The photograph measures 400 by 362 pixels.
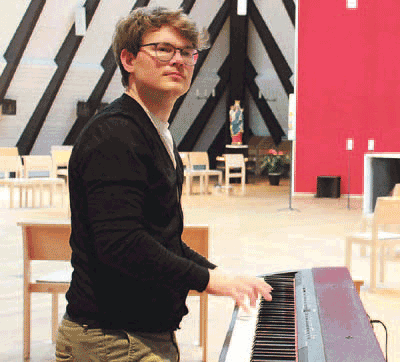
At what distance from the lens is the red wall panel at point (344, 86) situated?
39.1ft

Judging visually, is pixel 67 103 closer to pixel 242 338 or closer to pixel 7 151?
pixel 7 151

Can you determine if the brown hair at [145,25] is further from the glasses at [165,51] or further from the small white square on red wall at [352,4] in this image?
the small white square on red wall at [352,4]

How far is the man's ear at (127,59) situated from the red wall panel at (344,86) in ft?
36.2

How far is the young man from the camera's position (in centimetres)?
125

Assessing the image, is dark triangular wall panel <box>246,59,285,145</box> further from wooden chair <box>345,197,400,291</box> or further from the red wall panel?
wooden chair <box>345,197,400,291</box>

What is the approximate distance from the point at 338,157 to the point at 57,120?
7.03 m

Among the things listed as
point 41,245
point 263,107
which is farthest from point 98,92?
point 41,245

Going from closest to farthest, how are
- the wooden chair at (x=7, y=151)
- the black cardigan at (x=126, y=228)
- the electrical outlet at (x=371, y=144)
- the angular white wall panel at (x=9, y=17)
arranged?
the black cardigan at (x=126, y=228), the electrical outlet at (x=371, y=144), the wooden chair at (x=7, y=151), the angular white wall panel at (x=9, y=17)

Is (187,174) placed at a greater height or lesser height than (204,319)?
greater

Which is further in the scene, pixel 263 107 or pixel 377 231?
pixel 263 107

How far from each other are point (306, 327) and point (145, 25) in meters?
0.76

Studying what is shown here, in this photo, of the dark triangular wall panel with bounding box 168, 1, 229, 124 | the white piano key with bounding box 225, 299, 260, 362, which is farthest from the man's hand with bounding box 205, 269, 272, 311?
the dark triangular wall panel with bounding box 168, 1, 229, 124

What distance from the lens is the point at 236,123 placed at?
15781 millimetres

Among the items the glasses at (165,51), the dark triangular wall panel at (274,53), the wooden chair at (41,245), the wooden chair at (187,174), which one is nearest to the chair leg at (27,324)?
the wooden chair at (41,245)
